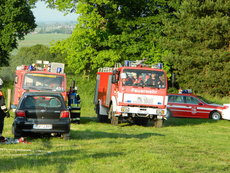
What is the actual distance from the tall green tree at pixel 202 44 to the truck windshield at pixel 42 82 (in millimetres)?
24628

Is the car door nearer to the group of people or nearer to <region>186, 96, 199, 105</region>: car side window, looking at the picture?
<region>186, 96, 199, 105</region>: car side window

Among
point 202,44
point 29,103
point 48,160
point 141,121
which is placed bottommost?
point 141,121

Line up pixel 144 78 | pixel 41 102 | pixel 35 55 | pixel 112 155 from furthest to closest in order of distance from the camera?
1. pixel 35 55
2. pixel 144 78
3. pixel 41 102
4. pixel 112 155

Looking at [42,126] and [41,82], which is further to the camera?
[41,82]

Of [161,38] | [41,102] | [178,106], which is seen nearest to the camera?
[41,102]

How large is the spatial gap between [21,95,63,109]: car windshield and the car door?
57.1ft

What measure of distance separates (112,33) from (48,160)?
119 ft

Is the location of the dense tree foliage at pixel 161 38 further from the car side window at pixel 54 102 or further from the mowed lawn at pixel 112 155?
the car side window at pixel 54 102

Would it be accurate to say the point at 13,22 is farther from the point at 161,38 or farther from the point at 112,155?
the point at 112,155

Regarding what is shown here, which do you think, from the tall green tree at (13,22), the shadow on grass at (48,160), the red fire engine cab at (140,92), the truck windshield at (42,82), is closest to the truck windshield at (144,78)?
the red fire engine cab at (140,92)

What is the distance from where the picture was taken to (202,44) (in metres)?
47.8

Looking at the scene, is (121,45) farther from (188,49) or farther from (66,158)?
(66,158)

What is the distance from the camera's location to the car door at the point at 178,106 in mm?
32719

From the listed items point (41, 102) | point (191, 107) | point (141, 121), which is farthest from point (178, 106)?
point (41, 102)
